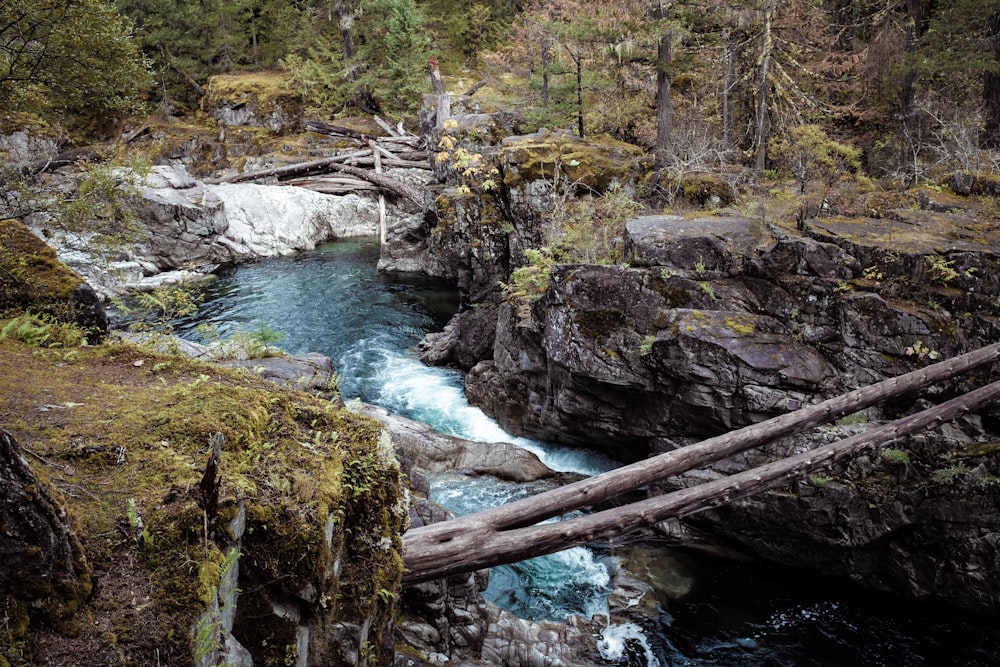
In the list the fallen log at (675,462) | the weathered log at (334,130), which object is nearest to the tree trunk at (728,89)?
the fallen log at (675,462)

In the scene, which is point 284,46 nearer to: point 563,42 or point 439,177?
point 439,177

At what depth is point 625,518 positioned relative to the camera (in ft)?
18.5

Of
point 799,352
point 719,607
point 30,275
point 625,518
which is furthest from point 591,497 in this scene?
point 30,275

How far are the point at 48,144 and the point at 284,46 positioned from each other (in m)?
15.4

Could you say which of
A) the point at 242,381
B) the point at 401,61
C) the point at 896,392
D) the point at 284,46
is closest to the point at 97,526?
the point at 242,381

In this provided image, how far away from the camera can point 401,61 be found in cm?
3234

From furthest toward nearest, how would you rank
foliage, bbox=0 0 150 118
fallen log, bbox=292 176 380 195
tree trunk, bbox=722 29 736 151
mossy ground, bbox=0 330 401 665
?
fallen log, bbox=292 176 380 195 < tree trunk, bbox=722 29 736 151 < foliage, bbox=0 0 150 118 < mossy ground, bbox=0 330 401 665

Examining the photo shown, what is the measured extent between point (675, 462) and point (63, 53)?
1036 centimetres

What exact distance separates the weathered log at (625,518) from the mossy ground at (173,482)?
743mm

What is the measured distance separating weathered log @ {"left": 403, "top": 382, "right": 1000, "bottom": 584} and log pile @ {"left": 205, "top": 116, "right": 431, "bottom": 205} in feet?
76.8

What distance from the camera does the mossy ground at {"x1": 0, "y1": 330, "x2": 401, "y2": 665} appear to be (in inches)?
98.7

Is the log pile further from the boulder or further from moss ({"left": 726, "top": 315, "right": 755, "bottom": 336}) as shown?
moss ({"left": 726, "top": 315, "right": 755, "bottom": 336})

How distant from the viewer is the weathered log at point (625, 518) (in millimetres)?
4910

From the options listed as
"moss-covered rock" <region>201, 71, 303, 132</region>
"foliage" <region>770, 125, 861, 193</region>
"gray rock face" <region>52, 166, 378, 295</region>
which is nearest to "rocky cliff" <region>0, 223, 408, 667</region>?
"foliage" <region>770, 125, 861, 193</region>
